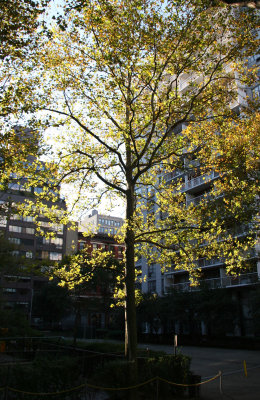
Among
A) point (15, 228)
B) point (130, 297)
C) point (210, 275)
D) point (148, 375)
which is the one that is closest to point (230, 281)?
point (210, 275)

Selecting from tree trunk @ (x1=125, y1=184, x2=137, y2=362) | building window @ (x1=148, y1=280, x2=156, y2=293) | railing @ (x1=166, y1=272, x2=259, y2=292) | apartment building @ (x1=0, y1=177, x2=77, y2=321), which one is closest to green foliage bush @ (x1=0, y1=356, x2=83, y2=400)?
tree trunk @ (x1=125, y1=184, x2=137, y2=362)

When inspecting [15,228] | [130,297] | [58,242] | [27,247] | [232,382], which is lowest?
[232,382]

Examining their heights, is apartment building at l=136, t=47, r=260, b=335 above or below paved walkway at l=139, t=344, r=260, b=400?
above

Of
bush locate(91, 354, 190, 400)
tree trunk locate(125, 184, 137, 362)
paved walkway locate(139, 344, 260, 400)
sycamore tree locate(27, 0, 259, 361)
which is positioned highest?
sycamore tree locate(27, 0, 259, 361)

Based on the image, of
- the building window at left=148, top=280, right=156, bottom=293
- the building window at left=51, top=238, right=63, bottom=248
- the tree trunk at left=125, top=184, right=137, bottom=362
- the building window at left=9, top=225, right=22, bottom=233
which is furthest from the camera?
the building window at left=51, top=238, right=63, bottom=248

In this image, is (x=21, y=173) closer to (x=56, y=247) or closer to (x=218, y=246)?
(x=218, y=246)

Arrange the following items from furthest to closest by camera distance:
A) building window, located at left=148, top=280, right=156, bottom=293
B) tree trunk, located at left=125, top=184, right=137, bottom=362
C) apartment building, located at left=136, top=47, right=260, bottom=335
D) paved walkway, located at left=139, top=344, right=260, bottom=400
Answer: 1. building window, located at left=148, top=280, right=156, bottom=293
2. apartment building, located at left=136, top=47, right=260, bottom=335
3. paved walkway, located at left=139, top=344, right=260, bottom=400
4. tree trunk, located at left=125, top=184, right=137, bottom=362

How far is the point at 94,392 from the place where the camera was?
1058 cm

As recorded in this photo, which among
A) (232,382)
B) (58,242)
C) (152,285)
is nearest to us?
(232,382)

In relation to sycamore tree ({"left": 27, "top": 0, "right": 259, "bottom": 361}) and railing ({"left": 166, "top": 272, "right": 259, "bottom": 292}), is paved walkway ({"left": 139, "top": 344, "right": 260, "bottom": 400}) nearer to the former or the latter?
sycamore tree ({"left": 27, "top": 0, "right": 259, "bottom": 361})

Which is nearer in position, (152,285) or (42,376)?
(42,376)

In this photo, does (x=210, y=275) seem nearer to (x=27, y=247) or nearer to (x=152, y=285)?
(x=152, y=285)

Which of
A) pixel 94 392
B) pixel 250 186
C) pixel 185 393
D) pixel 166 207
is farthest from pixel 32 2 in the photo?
pixel 185 393

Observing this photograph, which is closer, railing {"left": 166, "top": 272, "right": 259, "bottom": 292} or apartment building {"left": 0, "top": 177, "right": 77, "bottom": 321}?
railing {"left": 166, "top": 272, "right": 259, "bottom": 292}
